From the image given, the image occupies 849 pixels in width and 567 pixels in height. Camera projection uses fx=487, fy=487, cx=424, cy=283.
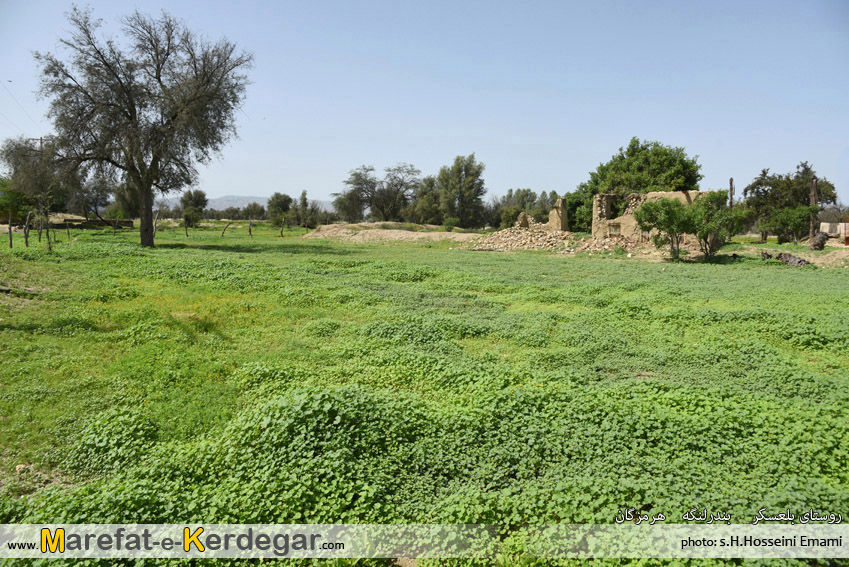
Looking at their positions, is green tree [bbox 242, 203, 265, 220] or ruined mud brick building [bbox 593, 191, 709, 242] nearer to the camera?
ruined mud brick building [bbox 593, 191, 709, 242]

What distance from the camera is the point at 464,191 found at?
6300 cm

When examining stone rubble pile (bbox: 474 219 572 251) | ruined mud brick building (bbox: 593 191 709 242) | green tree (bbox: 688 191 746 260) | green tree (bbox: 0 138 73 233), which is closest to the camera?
green tree (bbox: 688 191 746 260)

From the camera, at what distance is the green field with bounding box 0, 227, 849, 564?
13.9ft

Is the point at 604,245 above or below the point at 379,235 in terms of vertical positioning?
below

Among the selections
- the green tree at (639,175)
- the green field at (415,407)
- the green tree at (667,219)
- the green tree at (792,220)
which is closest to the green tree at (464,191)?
the green tree at (639,175)

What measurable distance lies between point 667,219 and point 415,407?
19149 mm

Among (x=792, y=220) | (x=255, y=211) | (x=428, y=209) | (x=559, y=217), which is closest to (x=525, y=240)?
(x=559, y=217)

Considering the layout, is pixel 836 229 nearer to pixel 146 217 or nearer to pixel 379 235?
pixel 379 235

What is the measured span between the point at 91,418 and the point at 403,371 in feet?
12.9

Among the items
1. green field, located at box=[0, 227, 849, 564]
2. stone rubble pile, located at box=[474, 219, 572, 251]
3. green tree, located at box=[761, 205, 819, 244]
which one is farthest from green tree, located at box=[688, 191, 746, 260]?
green tree, located at box=[761, 205, 819, 244]

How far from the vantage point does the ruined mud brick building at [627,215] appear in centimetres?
2669

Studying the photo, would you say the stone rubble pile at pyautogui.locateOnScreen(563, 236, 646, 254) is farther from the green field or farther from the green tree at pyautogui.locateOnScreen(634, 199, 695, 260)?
the green field

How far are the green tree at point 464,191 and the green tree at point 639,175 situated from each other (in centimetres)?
2070

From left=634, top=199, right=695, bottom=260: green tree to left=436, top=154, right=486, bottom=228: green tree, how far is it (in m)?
40.4
